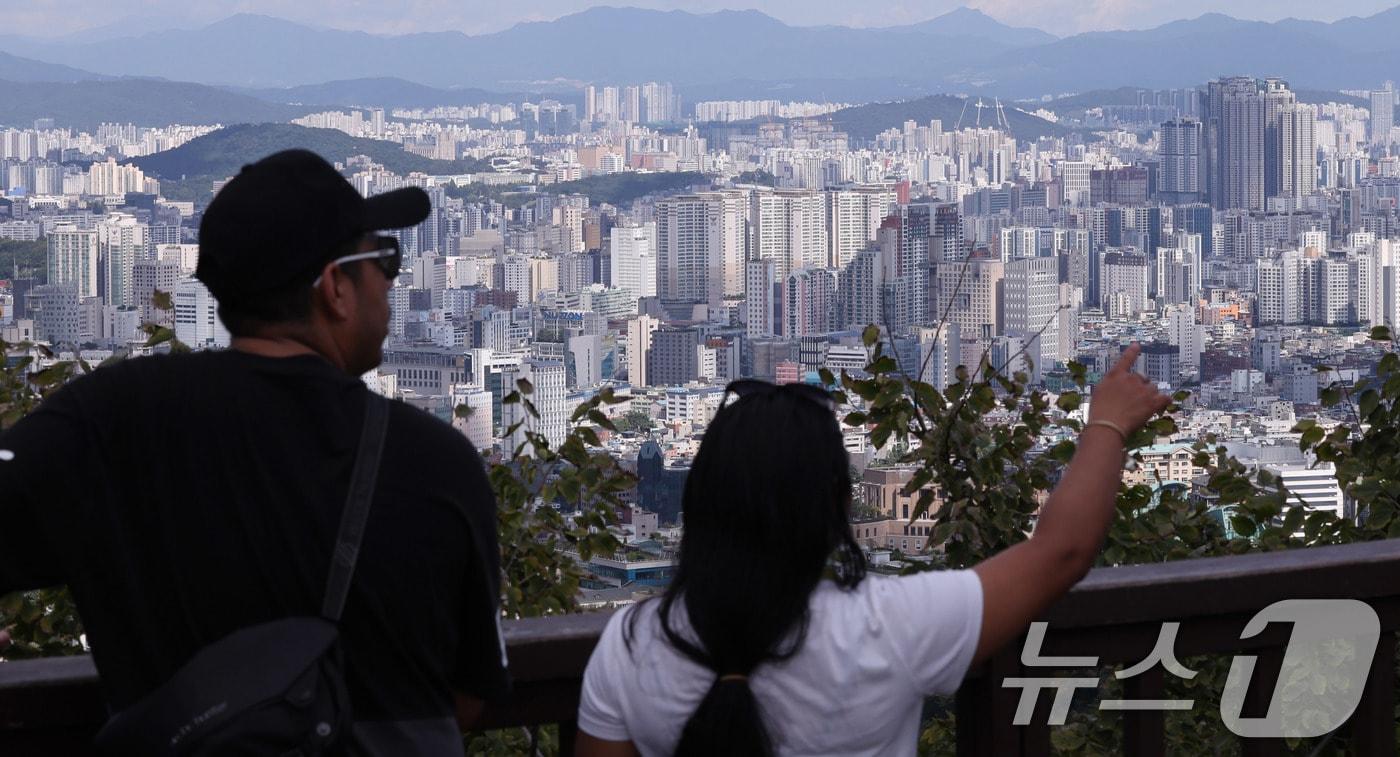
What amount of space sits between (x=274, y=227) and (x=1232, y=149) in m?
69.4

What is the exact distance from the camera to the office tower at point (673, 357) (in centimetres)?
3406

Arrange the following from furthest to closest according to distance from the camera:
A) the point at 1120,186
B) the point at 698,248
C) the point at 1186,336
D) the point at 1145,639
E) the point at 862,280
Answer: the point at 1120,186 < the point at 698,248 < the point at 862,280 < the point at 1186,336 < the point at 1145,639

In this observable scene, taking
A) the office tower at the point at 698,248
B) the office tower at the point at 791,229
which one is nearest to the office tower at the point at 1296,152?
the office tower at the point at 791,229

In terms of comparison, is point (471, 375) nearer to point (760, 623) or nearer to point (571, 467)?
point (571, 467)

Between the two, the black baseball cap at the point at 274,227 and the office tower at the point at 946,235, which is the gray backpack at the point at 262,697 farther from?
the office tower at the point at 946,235

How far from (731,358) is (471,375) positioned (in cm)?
1557

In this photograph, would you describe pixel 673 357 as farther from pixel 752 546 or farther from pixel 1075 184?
pixel 1075 184

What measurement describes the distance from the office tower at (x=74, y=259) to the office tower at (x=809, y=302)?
53.4 feet

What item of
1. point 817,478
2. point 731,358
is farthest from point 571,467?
point 731,358

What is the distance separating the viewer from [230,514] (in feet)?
3.39

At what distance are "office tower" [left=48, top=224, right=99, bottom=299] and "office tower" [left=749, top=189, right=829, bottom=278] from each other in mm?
27448

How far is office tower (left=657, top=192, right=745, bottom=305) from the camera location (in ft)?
176

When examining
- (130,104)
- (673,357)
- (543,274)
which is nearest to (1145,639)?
(673,357)

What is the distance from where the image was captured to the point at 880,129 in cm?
8106
